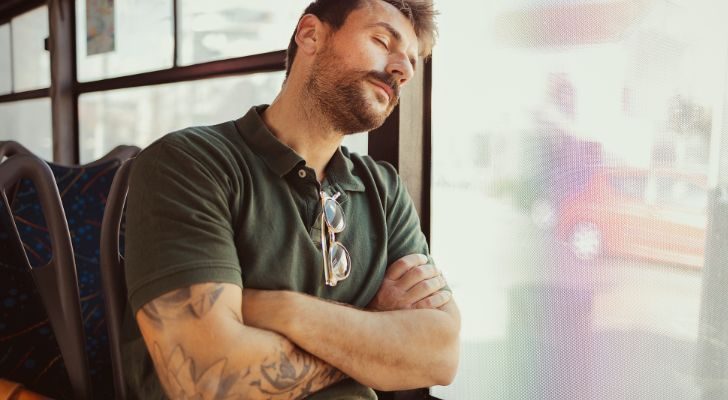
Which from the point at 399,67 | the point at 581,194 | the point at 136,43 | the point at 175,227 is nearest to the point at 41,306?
the point at 175,227

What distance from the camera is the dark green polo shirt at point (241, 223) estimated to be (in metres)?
0.96

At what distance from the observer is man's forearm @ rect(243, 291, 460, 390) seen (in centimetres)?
101

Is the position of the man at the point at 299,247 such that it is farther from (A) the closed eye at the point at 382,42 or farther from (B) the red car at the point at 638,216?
(B) the red car at the point at 638,216

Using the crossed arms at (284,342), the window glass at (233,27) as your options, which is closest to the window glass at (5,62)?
the window glass at (233,27)

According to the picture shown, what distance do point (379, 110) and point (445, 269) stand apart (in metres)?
0.62

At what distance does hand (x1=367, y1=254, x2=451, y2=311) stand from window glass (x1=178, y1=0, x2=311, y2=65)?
1.09 m

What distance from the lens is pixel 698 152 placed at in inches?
47.3

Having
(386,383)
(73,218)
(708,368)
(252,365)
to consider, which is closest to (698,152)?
(708,368)

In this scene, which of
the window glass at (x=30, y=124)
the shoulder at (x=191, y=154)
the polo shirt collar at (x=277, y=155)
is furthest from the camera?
the window glass at (x=30, y=124)

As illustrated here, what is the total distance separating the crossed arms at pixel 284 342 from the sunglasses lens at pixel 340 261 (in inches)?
4.7

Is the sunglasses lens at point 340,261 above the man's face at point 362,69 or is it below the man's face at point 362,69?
below

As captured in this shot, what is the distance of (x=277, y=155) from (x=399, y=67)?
0.34m

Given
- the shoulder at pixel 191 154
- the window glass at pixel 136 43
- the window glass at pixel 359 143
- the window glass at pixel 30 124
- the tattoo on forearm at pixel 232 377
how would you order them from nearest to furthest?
the tattoo on forearm at pixel 232 377 < the shoulder at pixel 191 154 < the window glass at pixel 359 143 < the window glass at pixel 136 43 < the window glass at pixel 30 124

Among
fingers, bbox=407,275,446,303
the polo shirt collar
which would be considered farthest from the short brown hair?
fingers, bbox=407,275,446,303
